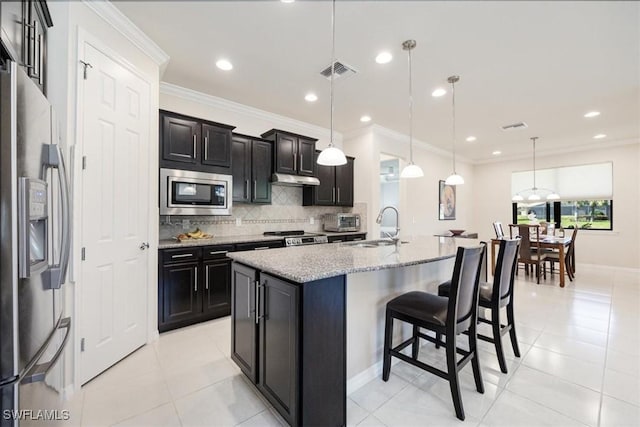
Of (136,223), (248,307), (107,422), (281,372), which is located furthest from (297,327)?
(136,223)

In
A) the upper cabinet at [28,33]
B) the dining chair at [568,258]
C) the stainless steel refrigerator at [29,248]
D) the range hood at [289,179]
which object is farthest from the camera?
the dining chair at [568,258]

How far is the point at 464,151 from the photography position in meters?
6.53

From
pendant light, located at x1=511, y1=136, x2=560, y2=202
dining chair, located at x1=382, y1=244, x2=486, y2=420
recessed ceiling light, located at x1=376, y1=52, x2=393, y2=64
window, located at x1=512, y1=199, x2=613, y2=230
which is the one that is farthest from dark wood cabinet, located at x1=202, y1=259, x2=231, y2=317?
window, located at x1=512, y1=199, x2=613, y2=230

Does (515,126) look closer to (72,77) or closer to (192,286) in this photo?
(192,286)

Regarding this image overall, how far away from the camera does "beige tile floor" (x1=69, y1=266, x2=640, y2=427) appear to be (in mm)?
1562

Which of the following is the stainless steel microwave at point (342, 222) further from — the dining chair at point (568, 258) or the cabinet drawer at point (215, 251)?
the dining chair at point (568, 258)

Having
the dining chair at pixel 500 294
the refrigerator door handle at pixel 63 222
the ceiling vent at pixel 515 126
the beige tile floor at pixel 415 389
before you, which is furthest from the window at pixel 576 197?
the refrigerator door handle at pixel 63 222

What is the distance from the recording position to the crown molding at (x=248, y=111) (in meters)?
3.28

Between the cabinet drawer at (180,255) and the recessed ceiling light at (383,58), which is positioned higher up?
the recessed ceiling light at (383,58)

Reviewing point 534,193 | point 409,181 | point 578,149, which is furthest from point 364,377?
point 578,149

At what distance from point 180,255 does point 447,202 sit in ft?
19.8

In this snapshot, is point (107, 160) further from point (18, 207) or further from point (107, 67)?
point (18, 207)

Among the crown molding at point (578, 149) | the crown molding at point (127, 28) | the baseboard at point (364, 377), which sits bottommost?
the baseboard at point (364, 377)

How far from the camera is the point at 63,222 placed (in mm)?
1261
